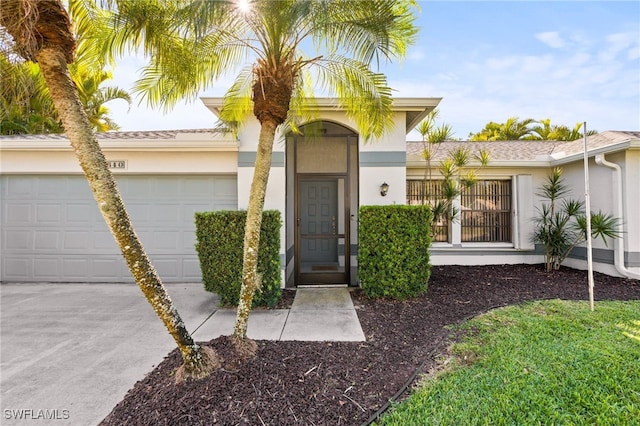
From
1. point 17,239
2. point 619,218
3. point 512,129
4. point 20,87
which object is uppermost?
point 512,129

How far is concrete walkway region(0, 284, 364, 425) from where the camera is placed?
2.98 meters

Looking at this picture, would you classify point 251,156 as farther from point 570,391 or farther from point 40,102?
point 570,391

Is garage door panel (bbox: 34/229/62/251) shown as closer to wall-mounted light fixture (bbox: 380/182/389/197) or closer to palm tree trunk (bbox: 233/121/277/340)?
palm tree trunk (bbox: 233/121/277/340)

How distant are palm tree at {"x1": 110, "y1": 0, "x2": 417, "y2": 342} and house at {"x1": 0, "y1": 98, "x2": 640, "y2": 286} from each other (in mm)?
1736

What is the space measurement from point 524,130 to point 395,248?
18332 mm

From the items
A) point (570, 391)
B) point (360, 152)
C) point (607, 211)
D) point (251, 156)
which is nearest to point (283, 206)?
point (251, 156)

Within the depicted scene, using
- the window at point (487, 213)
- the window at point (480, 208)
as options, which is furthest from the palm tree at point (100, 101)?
the window at point (487, 213)

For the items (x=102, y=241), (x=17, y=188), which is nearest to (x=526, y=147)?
(x=102, y=241)

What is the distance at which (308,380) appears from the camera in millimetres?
3037

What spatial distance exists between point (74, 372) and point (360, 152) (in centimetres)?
583

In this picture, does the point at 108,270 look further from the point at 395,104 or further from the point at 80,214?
the point at 395,104

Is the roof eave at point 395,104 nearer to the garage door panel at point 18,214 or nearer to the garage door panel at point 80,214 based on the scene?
the garage door panel at point 80,214

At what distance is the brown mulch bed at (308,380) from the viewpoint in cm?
257

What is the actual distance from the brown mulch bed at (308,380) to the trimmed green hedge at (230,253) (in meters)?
1.71
